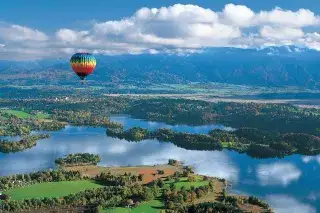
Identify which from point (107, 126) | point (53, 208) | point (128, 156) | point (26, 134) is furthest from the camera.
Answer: point (107, 126)

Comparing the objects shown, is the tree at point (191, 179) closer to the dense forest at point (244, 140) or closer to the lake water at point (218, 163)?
the lake water at point (218, 163)

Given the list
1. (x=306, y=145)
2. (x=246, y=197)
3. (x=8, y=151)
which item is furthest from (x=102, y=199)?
(x=306, y=145)

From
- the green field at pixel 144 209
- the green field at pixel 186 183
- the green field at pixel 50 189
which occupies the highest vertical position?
the green field at pixel 186 183

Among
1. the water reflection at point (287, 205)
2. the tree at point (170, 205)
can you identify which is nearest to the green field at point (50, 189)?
the tree at point (170, 205)

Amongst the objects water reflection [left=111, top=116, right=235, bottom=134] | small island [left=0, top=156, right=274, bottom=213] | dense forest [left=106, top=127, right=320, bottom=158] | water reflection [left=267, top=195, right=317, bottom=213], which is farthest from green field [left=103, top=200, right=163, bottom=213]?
water reflection [left=111, top=116, right=235, bottom=134]

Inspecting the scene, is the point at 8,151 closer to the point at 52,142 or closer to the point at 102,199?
the point at 52,142

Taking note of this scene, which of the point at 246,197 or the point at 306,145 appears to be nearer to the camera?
the point at 246,197
